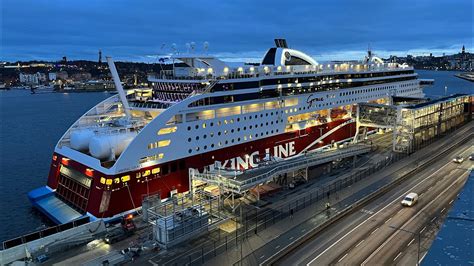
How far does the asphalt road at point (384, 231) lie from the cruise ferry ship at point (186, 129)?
1221 cm

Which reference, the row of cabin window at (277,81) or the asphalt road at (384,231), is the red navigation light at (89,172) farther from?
the asphalt road at (384,231)

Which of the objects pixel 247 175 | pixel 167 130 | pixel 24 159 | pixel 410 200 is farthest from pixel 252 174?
pixel 24 159

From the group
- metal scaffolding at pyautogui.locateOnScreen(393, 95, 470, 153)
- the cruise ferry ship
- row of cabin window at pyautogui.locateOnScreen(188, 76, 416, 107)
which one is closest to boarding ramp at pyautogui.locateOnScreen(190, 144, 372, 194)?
the cruise ferry ship

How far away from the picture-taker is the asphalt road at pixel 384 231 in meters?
21.0

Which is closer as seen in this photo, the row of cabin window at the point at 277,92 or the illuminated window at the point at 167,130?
the illuminated window at the point at 167,130

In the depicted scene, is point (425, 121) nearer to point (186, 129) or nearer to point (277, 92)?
point (277, 92)

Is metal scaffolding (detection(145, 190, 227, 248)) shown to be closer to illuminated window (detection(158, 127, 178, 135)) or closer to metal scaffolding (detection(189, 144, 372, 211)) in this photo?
metal scaffolding (detection(189, 144, 372, 211))

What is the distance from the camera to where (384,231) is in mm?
24016

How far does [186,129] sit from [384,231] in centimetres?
1702

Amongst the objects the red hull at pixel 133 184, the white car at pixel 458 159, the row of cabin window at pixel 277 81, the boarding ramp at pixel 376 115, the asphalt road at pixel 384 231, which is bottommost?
the asphalt road at pixel 384 231

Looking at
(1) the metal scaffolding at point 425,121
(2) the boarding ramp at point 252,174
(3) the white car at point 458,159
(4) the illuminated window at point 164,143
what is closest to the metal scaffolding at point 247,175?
(2) the boarding ramp at point 252,174

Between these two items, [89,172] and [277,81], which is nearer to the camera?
[89,172]

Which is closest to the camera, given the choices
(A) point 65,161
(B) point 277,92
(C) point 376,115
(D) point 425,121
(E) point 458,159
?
(A) point 65,161

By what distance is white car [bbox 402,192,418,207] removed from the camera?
27.8 m
